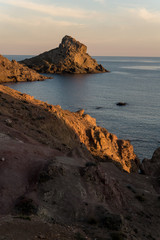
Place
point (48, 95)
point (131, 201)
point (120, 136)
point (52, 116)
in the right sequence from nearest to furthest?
1. point (131, 201)
2. point (52, 116)
3. point (120, 136)
4. point (48, 95)

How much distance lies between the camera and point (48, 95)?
146 metres

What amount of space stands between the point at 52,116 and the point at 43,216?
30.7 meters

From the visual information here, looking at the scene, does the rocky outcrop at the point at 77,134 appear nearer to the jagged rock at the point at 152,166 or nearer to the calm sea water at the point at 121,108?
the jagged rock at the point at 152,166

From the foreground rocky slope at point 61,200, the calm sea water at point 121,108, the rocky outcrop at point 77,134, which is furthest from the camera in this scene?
the calm sea water at point 121,108

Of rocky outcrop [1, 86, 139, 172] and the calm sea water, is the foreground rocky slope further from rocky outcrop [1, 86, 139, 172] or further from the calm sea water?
the calm sea water

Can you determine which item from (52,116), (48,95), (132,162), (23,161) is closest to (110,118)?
(132,162)

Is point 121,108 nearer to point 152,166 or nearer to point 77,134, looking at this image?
point 152,166

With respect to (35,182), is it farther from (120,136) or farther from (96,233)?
(120,136)

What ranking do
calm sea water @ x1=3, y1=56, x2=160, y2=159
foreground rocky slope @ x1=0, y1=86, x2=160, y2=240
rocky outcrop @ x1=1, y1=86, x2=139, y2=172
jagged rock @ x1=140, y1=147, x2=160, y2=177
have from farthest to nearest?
calm sea water @ x1=3, y1=56, x2=160, y2=159, jagged rock @ x1=140, y1=147, x2=160, y2=177, rocky outcrop @ x1=1, y1=86, x2=139, y2=172, foreground rocky slope @ x1=0, y1=86, x2=160, y2=240

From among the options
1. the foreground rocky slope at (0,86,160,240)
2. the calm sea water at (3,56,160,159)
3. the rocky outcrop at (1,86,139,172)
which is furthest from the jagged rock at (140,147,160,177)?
the foreground rocky slope at (0,86,160,240)

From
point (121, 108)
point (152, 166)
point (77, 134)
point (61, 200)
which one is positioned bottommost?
point (152, 166)

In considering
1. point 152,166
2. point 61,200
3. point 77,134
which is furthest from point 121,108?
point 61,200

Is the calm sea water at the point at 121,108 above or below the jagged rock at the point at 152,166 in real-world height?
above

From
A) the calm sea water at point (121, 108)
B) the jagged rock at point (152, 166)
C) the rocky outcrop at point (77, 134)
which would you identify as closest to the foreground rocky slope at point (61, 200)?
the rocky outcrop at point (77, 134)
